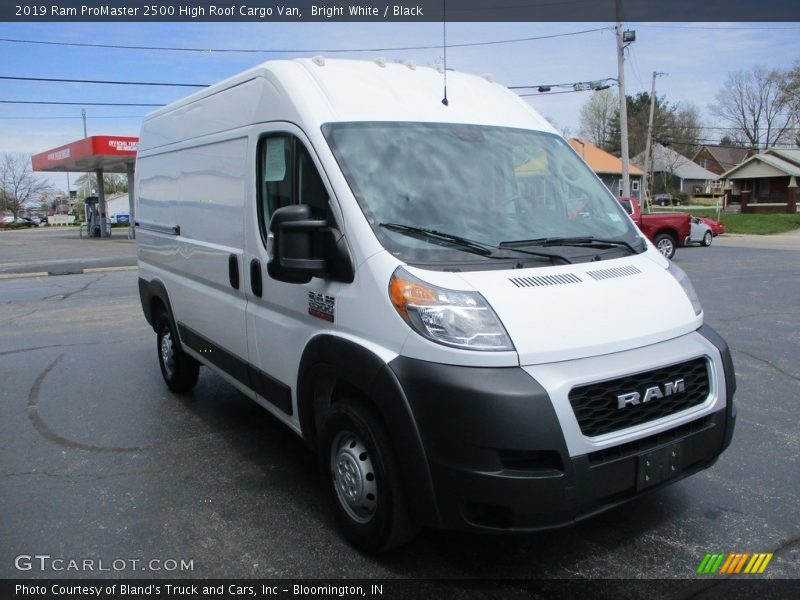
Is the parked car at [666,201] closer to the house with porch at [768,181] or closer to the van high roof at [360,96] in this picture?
the house with porch at [768,181]

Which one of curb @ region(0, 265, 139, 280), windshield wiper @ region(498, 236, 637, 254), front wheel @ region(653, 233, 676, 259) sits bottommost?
curb @ region(0, 265, 139, 280)

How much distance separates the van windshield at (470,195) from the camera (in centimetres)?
313

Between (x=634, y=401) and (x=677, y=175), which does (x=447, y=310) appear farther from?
(x=677, y=175)

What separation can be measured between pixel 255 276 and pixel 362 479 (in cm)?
150

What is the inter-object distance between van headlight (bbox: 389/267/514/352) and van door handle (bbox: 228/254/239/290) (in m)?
1.74

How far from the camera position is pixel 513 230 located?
3.34m

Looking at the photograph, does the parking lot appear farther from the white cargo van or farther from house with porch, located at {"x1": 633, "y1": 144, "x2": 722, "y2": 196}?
house with porch, located at {"x1": 633, "y1": 144, "x2": 722, "y2": 196}

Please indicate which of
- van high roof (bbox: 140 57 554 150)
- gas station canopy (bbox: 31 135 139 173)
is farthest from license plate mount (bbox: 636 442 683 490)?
gas station canopy (bbox: 31 135 139 173)

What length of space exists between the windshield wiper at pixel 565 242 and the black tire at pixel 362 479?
108 centimetres

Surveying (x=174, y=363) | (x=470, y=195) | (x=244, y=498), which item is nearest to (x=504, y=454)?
(x=470, y=195)

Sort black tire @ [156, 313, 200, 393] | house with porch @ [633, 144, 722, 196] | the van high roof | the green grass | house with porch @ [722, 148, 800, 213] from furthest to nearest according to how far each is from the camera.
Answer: house with porch @ [633, 144, 722, 196], house with porch @ [722, 148, 800, 213], the green grass, black tire @ [156, 313, 200, 393], the van high roof

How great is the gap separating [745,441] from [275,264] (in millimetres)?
3565

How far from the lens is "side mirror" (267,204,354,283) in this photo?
3.08 metres

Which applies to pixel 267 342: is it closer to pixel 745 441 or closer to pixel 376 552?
pixel 376 552
